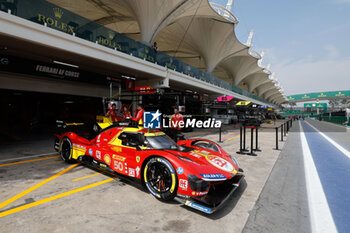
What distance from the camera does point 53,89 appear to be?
37.8 feet

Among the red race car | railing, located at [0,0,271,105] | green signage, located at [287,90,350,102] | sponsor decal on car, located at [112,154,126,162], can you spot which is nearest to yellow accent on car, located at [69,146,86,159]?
the red race car

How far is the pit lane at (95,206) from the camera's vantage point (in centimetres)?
241

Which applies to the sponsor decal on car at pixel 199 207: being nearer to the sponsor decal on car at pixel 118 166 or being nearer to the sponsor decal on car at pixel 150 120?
the sponsor decal on car at pixel 118 166

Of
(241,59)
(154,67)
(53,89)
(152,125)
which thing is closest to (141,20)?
(154,67)

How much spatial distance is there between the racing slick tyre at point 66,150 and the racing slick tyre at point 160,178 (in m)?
2.98

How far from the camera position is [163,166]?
10.3ft

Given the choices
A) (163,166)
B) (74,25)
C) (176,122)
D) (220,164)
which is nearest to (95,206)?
(163,166)

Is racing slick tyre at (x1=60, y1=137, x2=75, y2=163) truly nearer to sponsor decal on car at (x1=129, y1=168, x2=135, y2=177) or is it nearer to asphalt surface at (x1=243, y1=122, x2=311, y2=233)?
sponsor decal on car at (x1=129, y1=168, x2=135, y2=177)

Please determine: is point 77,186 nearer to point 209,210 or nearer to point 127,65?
point 209,210

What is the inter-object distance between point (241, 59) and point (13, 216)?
132ft

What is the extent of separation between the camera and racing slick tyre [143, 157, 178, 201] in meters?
2.95

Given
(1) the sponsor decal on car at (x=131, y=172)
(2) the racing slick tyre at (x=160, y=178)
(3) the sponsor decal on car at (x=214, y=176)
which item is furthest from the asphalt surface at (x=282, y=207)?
(1) the sponsor decal on car at (x=131, y=172)

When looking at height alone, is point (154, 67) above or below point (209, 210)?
above

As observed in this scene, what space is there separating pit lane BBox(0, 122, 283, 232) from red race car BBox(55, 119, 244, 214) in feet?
0.79
